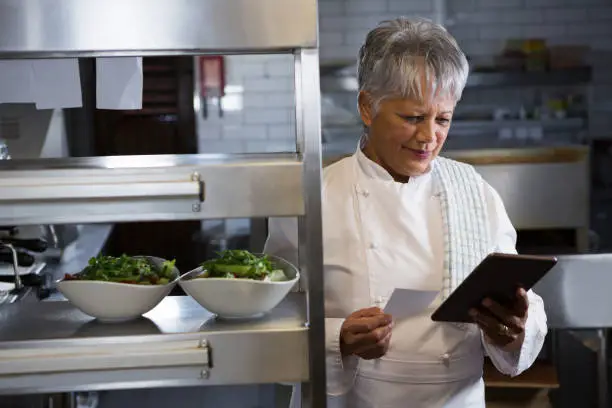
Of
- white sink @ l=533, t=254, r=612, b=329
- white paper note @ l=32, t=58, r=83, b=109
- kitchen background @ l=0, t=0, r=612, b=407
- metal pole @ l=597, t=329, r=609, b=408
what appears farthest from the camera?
kitchen background @ l=0, t=0, r=612, b=407

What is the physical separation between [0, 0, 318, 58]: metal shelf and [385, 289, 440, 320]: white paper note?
0.67 metres

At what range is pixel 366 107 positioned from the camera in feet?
7.72

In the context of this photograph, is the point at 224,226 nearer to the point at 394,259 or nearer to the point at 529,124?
the point at 529,124

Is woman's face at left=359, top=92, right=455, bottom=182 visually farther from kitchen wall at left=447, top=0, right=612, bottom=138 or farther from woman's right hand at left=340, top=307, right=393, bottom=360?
kitchen wall at left=447, top=0, right=612, bottom=138

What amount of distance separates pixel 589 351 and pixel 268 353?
2.87 m

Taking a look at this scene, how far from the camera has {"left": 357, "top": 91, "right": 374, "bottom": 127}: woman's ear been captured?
2330mm

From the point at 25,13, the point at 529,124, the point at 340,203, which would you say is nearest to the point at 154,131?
the point at 529,124

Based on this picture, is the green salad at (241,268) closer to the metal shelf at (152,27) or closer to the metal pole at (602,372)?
the metal shelf at (152,27)

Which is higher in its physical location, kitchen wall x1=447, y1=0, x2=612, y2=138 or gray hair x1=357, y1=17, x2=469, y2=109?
kitchen wall x1=447, y1=0, x2=612, y2=138

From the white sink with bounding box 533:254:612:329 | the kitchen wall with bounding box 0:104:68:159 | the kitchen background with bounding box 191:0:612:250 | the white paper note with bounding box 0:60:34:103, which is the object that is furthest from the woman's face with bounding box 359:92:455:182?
the kitchen wall with bounding box 0:104:68:159

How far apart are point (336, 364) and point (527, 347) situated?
0.44 m

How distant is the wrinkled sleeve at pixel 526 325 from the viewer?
7.33 feet

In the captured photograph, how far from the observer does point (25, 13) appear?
166cm

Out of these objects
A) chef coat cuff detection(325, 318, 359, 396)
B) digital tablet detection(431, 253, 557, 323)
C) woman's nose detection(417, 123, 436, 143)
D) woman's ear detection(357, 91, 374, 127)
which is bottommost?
chef coat cuff detection(325, 318, 359, 396)
